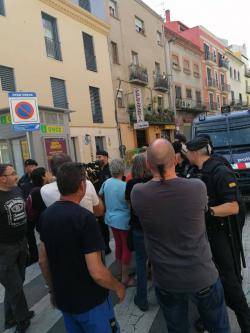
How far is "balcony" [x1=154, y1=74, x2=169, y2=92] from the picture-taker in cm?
2754

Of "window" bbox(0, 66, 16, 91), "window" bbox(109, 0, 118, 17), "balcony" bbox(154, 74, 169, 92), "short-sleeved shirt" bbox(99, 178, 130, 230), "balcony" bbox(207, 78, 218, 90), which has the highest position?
"window" bbox(109, 0, 118, 17)

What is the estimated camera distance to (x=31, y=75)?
15.4 m

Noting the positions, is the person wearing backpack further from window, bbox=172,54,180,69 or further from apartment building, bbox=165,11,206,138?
window, bbox=172,54,180,69

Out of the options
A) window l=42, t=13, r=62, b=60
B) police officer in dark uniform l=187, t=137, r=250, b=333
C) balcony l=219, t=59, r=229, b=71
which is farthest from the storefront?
balcony l=219, t=59, r=229, b=71

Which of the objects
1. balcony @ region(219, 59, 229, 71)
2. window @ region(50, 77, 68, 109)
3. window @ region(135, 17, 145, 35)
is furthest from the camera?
balcony @ region(219, 59, 229, 71)

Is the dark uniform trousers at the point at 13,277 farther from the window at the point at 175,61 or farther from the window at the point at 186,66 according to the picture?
the window at the point at 186,66

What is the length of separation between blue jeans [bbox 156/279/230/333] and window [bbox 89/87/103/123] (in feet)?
59.2

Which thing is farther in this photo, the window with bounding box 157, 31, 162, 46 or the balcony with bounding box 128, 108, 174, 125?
the window with bounding box 157, 31, 162, 46

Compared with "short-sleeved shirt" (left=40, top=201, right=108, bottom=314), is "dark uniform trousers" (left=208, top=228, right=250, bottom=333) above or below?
below

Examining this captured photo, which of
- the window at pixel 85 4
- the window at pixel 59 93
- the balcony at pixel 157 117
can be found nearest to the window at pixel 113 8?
the window at pixel 85 4

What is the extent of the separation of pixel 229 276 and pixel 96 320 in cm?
129

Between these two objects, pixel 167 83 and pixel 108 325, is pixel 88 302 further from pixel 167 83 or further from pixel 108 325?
pixel 167 83

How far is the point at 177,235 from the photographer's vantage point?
7.22 feet

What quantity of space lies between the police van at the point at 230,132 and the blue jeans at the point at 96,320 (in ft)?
19.0
